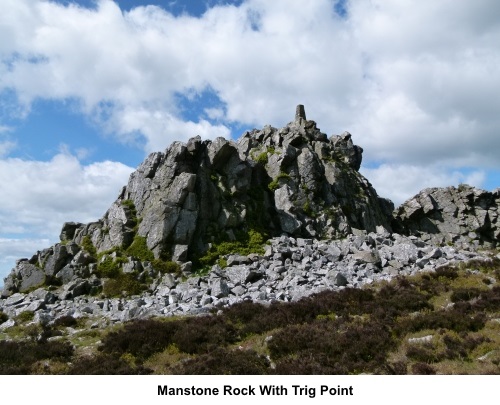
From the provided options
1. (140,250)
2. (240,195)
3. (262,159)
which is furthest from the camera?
(262,159)

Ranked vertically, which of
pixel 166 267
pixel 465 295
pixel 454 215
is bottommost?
pixel 465 295

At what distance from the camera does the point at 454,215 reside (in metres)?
67.6

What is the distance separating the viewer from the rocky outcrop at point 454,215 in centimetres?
6588

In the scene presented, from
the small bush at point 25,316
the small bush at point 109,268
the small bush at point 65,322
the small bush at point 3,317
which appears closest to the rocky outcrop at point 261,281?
the small bush at point 25,316

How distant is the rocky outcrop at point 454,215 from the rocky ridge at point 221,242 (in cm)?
1046

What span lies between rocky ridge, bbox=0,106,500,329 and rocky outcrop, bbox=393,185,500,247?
34.3ft

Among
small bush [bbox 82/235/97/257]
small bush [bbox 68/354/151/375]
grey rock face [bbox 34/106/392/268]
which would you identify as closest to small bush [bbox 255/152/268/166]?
grey rock face [bbox 34/106/392/268]

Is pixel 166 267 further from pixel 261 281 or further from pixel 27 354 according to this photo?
pixel 27 354

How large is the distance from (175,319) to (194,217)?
15.8 meters

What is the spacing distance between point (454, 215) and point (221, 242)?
45.1 m

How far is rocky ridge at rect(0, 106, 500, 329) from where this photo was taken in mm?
30188

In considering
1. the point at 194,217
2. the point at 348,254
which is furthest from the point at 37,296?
the point at 348,254

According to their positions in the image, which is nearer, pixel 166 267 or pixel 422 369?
pixel 422 369

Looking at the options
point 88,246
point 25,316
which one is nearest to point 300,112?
point 88,246
